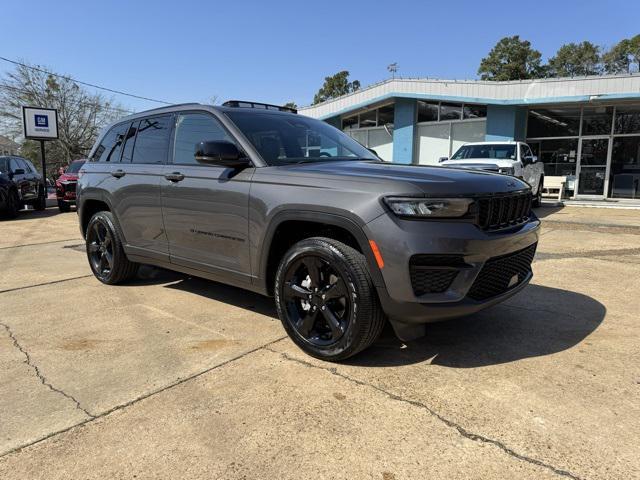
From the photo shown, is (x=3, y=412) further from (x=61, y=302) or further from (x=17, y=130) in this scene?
(x=17, y=130)

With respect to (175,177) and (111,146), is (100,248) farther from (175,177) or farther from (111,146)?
(175,177)

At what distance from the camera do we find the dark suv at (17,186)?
1325 centimetres

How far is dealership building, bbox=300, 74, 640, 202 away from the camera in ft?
51.5

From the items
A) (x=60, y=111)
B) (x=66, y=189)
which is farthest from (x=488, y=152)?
(x=60, y=111)

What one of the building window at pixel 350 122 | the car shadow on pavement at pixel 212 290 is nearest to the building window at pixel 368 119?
the building window at pixel 350 122

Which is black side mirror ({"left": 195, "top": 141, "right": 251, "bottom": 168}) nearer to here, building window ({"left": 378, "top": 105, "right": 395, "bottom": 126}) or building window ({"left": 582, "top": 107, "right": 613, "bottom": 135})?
building window ({"left": 582, "top": 107, "right": 613, "bottom": 135})

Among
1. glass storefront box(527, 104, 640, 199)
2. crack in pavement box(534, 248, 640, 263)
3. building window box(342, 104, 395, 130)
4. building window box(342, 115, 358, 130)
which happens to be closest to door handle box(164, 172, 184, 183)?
crack in pavement box(534, 248, 640, 263)

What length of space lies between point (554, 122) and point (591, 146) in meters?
1.56

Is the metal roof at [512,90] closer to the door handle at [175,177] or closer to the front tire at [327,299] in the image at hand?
the door handle at [175,177]

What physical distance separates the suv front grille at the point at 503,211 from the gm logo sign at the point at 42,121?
2336 cm

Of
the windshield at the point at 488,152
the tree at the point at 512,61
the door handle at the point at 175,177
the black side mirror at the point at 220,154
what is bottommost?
the door handle at the point at 175,177

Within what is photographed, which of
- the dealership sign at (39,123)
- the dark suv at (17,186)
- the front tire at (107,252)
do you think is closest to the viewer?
the front tire at (107,252)

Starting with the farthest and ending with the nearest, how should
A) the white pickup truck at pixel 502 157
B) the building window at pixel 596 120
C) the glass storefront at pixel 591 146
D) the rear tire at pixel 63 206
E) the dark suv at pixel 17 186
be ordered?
1. the building window at pixel 596 120
2. the glass storefront at pixel 591 146
3. the rear tire at pixel 63 206
4. the dark suv at pixel 17 186
5. the white pickup truck at pixel 502 157

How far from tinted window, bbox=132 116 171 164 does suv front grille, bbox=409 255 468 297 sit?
9.02ft
